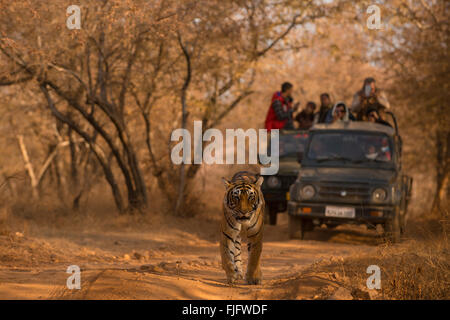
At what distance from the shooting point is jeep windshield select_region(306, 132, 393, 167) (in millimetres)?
12133

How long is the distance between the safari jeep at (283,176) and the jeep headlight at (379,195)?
2.51 metres

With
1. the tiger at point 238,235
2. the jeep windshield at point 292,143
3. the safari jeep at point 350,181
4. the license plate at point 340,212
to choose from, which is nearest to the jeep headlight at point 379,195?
the safari jeep at point 350,181

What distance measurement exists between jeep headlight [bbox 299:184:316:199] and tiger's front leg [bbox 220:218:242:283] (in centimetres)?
514

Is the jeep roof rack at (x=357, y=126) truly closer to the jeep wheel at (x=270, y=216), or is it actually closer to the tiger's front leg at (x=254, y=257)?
the jeep wheel at (x=270, y=216)

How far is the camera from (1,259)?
8750 mm

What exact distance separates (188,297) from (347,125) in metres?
7.37

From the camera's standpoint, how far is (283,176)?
13.9 metres

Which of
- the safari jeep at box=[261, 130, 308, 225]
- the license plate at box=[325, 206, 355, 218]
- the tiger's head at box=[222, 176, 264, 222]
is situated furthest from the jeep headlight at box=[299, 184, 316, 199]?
the tiger's head at box=[222, 176, 264, 222]

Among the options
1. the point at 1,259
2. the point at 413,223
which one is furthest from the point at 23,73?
the point at 413,223

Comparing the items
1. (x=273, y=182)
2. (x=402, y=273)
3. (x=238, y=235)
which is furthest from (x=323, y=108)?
(x=402, y=273)

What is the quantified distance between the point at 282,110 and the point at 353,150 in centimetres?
259

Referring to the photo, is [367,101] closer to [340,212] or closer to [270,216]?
[340,212]

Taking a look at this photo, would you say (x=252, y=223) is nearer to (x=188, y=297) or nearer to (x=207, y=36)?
(x=188, y=297)

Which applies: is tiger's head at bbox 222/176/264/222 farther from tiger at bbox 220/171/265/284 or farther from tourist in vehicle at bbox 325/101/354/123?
tourist in vehicle at bbox 325/101/354/123
